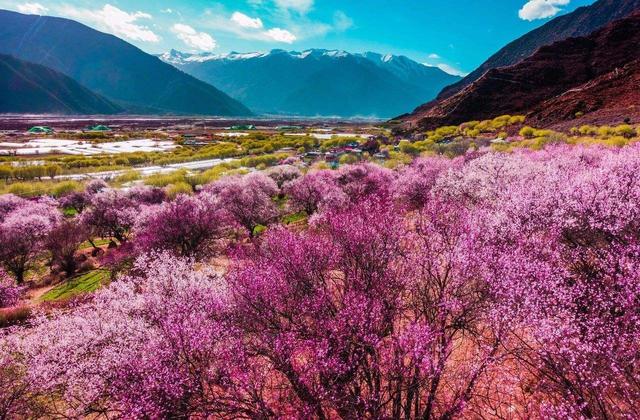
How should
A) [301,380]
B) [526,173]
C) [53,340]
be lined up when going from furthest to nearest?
1. [526,173]
2. [53,340]
3. [301,380]

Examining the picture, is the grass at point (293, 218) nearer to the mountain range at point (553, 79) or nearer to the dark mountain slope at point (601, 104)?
the dark mountain slope at point (601, 104)

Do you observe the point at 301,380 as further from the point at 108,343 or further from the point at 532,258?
the point at 532,258

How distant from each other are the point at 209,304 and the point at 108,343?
440 centimetres

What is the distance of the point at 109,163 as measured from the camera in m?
108

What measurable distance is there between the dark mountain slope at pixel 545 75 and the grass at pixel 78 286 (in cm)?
13121

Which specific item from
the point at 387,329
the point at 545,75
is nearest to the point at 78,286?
the point at 387,329

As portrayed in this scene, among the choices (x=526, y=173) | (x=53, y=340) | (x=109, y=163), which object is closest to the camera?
(x=53, y=340)

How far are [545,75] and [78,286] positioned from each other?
164261 millimetres

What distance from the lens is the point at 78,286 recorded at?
123 ft

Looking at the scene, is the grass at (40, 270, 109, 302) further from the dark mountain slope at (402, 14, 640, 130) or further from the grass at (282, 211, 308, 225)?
the dark mountain slope at (402, 14, 640, 130)

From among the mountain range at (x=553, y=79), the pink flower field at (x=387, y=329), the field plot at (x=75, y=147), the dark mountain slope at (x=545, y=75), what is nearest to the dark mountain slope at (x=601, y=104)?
the mountain range at (x=553, y=79)

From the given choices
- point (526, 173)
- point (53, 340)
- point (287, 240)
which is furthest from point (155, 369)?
point (526, 173)

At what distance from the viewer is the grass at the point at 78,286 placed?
35.5 m

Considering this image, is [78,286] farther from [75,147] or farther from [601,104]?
[75,147]
